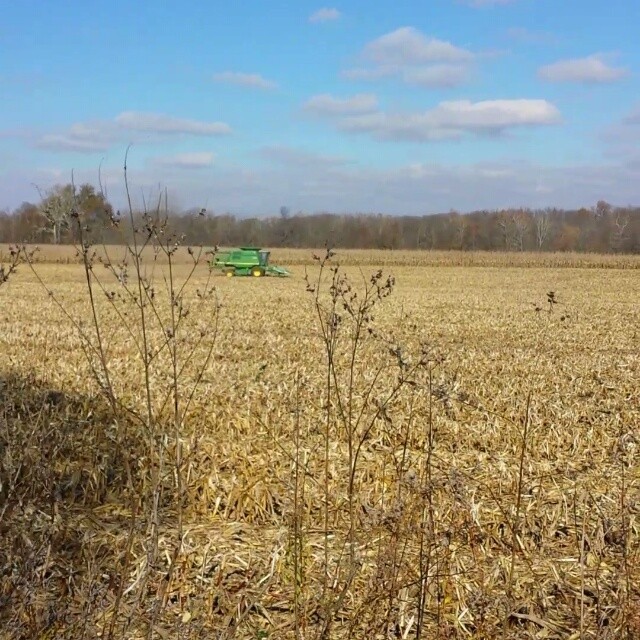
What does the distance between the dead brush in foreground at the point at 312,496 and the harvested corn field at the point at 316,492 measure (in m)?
0.02

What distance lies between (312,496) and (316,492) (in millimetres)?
81

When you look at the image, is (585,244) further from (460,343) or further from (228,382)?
(228,382)

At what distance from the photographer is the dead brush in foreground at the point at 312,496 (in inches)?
148

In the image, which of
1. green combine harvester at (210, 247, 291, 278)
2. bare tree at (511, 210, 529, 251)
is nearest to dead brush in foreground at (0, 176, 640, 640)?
green combine harvester at (210, 247, 291, 278)

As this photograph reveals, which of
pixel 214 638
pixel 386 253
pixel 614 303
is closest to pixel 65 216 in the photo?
pixel 214 638

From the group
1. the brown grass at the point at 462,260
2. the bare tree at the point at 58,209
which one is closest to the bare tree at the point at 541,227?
the brown grass at the point at 462,260

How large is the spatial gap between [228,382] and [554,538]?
4.75m

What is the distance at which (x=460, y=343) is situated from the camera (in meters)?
14.7

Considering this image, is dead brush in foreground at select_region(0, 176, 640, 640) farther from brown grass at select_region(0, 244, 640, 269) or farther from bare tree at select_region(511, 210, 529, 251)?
bare tree at select_region(511, 210, 529, 251)

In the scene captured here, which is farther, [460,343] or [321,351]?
[460,343]

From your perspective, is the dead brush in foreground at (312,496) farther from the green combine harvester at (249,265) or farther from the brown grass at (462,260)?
the brown grass at (462,260)

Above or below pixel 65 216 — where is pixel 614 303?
below

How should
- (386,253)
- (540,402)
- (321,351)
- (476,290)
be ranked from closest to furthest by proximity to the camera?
(540,402), (321,351), (476,290), (386,253)

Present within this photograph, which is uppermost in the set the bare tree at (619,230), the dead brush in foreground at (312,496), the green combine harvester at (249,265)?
the bare tree at (619,230)
